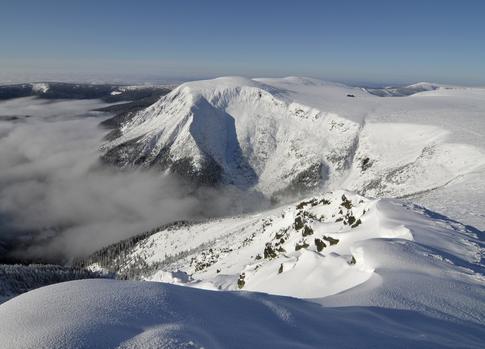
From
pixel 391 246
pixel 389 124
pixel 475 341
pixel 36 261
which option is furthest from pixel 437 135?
pixel 36 261

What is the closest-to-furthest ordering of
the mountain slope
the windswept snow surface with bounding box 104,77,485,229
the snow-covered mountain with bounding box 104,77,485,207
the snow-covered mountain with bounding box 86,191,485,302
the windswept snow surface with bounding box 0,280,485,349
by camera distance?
1. the windswept snow surface with bounding box 0,280,485,349
2. the mountain slope
3. the snow-covered mountain with bounding box 86,191,485,302
4. the windswept snow surface with bounding box 104,77,485,229
5. the snow-covered mountain with bounding box 104,77,485,207

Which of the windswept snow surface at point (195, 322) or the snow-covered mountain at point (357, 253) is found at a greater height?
the windswept snow surface at point (195, 322)

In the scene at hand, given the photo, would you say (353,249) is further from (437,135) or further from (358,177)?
(358,177)

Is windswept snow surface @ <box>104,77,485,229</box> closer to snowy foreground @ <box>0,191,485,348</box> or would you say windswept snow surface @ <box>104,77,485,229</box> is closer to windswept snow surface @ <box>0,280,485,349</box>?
snowy foreground @ <box>0,191,485,348</box>

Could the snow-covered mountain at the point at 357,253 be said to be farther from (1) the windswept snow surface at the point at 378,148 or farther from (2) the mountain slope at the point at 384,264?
(1) the windswept snow surface at the point at 378,148

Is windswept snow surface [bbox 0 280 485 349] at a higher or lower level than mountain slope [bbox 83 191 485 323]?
higher

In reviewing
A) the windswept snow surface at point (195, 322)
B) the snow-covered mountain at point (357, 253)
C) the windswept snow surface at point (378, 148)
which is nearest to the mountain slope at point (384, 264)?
the snow-covered mountain at point (357, 253)

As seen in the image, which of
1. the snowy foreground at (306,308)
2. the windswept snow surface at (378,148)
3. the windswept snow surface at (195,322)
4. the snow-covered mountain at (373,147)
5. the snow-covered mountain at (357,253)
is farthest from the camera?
the snow-covered mountain at (373,147)

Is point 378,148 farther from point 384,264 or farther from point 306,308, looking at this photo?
point 306,308

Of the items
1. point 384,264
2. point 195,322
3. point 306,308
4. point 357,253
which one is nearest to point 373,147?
point 357,253

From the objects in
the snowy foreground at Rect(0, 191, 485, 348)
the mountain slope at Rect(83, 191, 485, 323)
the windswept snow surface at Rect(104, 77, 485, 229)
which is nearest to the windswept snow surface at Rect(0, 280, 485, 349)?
the snowy foreground at Rect(0, 191, 485, 348)

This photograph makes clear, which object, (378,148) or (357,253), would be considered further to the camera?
(378,148)
